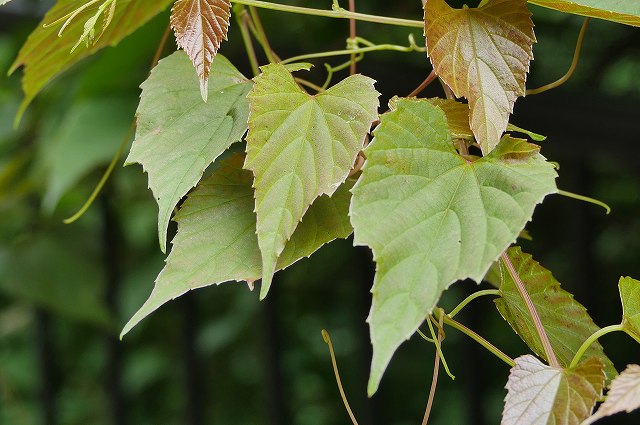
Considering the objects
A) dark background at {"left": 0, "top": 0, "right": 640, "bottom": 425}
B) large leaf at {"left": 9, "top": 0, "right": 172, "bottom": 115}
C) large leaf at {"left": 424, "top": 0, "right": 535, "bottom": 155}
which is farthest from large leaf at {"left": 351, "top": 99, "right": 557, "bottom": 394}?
dark background at {"left": 0, "top": 0, "right": 640, "bottom": 425}

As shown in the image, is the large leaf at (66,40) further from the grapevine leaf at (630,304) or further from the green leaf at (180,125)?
the grapevine leaf at (630,304)

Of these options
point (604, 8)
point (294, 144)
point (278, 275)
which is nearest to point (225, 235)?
point (294, 144)

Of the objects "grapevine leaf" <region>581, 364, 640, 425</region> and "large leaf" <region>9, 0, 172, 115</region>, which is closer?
"grapevine leaf" <region>581, 364, 640, 425</region>

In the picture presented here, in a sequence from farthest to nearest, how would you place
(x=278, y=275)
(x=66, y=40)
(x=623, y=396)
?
(x=278, y=275) → (x=66, y=40) → (x=623, y=396)

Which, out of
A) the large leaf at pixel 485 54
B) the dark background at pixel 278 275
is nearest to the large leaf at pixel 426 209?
the large leaf at pixel 485 54

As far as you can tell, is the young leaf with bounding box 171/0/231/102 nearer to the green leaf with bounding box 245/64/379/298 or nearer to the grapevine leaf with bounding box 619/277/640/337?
the green leaf with bounding box 245/64/379/298

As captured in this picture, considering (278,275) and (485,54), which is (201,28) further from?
(278,275)
